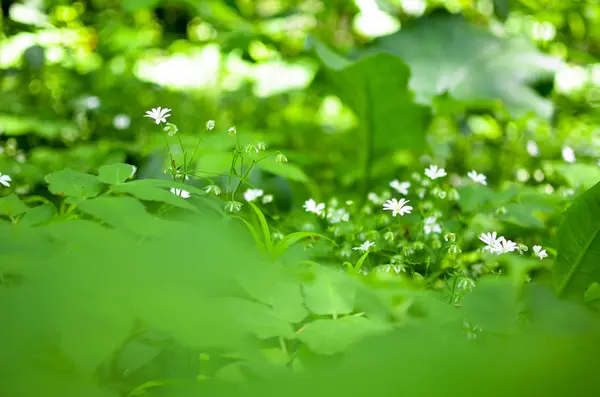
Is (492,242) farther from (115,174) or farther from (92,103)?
(92,103)

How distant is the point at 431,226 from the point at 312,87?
3.74 feet

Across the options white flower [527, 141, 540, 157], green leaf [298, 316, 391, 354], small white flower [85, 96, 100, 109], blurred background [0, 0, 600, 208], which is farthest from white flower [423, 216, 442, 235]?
small white flower [85, 96, 100, 109]

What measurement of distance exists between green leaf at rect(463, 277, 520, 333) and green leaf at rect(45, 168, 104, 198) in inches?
23.1

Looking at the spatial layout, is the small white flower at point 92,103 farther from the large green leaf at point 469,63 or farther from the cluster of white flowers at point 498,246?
the cluster of white flowers at point 498,246

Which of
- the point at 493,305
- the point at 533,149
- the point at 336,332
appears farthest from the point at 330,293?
the point at 533,149

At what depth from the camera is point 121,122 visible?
236cm

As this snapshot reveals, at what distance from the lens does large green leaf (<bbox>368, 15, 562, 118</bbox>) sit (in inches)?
76.5

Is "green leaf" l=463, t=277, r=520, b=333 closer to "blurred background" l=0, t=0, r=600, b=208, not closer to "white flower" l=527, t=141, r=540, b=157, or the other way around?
"blurred background" l=0, t=0, r=600, b=208

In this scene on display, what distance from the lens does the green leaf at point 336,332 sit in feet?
2.33

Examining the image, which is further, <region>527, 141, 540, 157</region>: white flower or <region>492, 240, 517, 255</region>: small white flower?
<region>527, 141, 540, 157</region>: white flower

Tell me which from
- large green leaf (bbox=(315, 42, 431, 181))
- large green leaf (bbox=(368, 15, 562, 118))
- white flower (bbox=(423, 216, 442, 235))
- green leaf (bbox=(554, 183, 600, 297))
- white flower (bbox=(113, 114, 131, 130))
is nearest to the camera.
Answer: green leaf (bbox=(554, 183, 600, 297))

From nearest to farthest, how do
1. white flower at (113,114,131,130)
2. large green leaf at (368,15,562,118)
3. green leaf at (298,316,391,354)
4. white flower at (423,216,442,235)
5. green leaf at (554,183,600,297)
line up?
1. green leaf at (298,316,391,354)
2. green leaf at (554,183,600,297)
3. white flower at (423,216,442,235)
4. large green leaf at (368,15,562,118)
5. white flower at (113,114,131,130)

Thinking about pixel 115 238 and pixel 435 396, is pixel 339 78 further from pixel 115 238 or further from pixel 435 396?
pixel 435 396

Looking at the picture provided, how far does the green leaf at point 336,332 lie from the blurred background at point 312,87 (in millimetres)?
748
